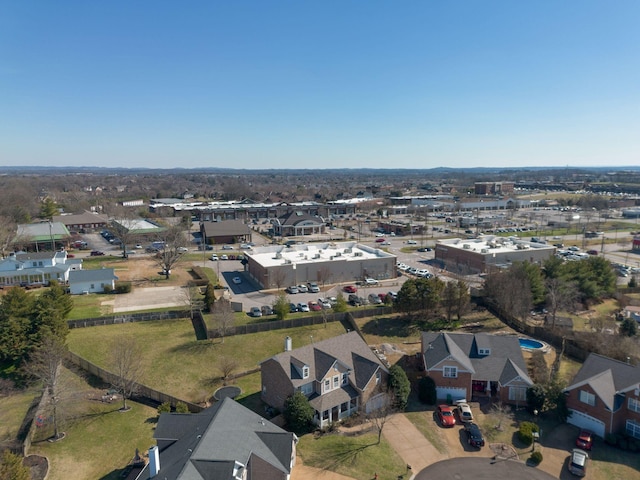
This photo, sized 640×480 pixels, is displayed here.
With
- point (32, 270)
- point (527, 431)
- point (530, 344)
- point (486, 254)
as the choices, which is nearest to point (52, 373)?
point (527, 431)

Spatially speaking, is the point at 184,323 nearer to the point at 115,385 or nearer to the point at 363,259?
the point at 115,385

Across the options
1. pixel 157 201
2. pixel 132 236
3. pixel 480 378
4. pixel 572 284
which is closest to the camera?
pixel 480 378

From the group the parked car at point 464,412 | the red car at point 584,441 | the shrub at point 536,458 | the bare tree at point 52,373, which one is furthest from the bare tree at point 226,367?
the red car at point 584,441

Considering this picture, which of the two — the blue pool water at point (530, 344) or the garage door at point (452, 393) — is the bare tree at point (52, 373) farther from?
the blue pool water at point (530, 344)

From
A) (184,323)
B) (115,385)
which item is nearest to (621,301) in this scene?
(184,323)

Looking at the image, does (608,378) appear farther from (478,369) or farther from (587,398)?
(478,369)

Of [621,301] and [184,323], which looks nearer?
[184,323]
